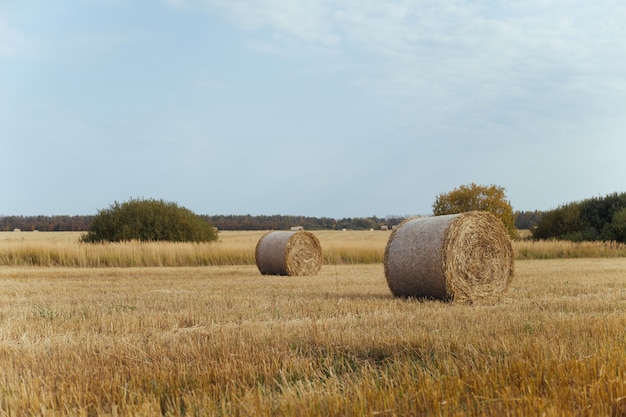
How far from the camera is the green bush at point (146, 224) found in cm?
3186

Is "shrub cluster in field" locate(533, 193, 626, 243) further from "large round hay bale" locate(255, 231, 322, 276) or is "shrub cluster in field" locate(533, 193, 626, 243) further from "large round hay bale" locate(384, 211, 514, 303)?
"large round hay bale" locate(384, 211, 514, 303)

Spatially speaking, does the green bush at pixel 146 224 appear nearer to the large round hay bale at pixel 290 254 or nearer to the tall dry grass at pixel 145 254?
the tall dry grass at pixel 145 254

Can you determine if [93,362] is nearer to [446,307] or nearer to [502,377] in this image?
[502,377]

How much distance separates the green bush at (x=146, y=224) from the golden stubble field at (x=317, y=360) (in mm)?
23854

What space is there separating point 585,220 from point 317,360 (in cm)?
3762

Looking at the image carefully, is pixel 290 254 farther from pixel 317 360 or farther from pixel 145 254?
pixel 317 360

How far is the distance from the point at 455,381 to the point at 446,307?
4.69 meters

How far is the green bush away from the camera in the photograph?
31.9 m

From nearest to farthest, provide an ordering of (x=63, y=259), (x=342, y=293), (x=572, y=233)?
(x=342, y=293), (x=63, y=259), (x=572, y=233)

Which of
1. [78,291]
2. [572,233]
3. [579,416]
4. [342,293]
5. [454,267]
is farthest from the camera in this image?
[572,233]

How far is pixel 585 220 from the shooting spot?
39.0 metres

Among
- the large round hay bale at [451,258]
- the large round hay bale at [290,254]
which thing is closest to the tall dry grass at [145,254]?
the large round hay bale at [290,254]

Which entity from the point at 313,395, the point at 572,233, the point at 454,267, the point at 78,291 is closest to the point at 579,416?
the point at 313,395

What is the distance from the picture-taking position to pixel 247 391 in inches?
159
